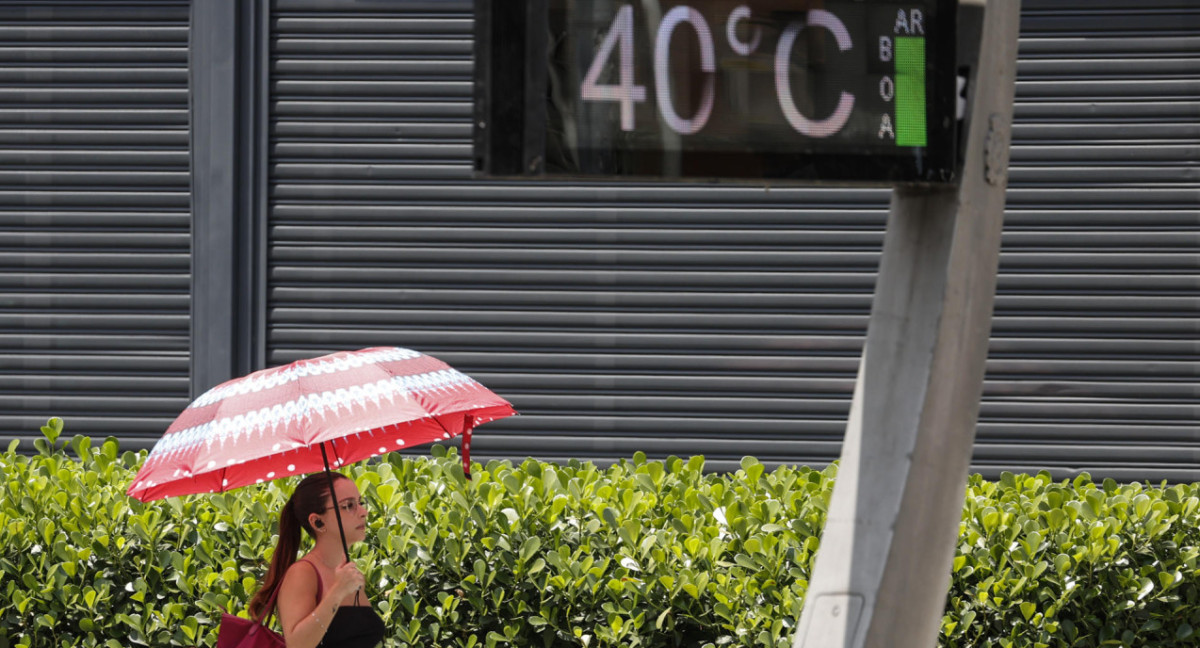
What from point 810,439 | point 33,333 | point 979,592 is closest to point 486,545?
point 979,592

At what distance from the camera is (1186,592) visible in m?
4.89

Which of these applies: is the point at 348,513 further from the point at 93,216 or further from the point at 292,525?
the point at 93,216

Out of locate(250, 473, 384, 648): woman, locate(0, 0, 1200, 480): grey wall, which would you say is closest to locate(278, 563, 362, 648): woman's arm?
locate(250, 473, 384, 648): woman

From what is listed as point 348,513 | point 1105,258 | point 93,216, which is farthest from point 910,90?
point 93,216

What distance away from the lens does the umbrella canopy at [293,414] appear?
144 inches

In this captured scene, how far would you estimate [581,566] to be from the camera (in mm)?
4758

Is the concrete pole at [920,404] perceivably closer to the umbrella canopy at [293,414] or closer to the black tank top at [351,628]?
the umbrella canopy at [293,414]

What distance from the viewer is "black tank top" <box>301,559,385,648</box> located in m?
4.02

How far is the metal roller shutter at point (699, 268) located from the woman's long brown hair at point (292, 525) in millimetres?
3548

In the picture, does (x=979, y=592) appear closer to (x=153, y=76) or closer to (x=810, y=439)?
(x=810, y=439)

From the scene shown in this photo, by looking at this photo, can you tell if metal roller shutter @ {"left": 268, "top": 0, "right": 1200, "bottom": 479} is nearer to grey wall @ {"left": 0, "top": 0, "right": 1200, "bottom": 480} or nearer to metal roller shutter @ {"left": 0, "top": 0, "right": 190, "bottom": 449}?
grey wall @ {"left": 0, "top": 0, "right": 1200, "bottom": 480}

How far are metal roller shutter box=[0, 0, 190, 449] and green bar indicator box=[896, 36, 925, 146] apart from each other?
20.2 ft

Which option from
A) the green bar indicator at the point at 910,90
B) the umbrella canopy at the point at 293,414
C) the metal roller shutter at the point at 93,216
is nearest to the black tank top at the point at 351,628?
the umbrella canopy at the point at 293,414

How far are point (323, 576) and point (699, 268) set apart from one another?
4.16 m
